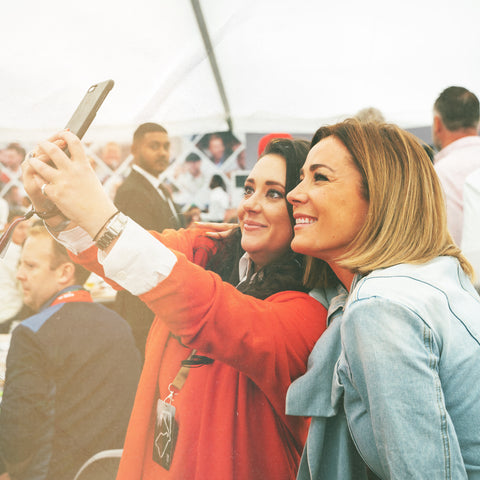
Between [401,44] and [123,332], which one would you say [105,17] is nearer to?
[123,332]

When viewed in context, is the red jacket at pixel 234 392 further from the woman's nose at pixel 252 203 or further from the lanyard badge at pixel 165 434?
the woman's nose at pixel 252 203

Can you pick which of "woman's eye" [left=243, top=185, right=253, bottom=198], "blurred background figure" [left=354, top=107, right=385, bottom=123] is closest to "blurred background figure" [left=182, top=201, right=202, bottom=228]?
"woman's eye" [left=243, top=185, right=253, bottom=198]

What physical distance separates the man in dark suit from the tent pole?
23 cm

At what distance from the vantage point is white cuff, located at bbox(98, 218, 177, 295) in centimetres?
74

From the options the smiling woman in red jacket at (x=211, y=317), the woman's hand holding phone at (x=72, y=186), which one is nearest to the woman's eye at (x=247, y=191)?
the smiling woman in red jacket at (x=211, y=317)

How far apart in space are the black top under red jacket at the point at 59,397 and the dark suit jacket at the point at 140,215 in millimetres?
72

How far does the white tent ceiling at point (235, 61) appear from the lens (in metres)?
0.95

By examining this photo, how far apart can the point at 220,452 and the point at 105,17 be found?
1.01 meters

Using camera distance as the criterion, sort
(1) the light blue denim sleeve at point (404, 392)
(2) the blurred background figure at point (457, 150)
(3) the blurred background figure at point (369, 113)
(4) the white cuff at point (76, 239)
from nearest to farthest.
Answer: (1) the light blue denim sleeve at point (404, 392) → (4) the white cuff at point (76, 239) → (3) the blurred background figure at point (369, 113) → (2) the blurred background figure at point (457, 150)

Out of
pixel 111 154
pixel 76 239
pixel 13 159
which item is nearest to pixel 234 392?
pixel 76 239

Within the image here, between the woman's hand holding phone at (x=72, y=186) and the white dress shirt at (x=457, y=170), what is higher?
the woman's hand holding phone at (x=72, y=186)

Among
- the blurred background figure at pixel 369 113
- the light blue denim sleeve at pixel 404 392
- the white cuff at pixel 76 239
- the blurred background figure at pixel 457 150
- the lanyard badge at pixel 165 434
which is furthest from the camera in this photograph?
the blurred background figure at pixel 457 150

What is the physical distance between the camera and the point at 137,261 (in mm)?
750

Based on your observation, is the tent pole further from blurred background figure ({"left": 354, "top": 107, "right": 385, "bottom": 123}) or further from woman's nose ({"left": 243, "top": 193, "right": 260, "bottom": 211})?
blurred background figure ({"left": 354, "top": 107, "right": 385, "bottom": 123})
